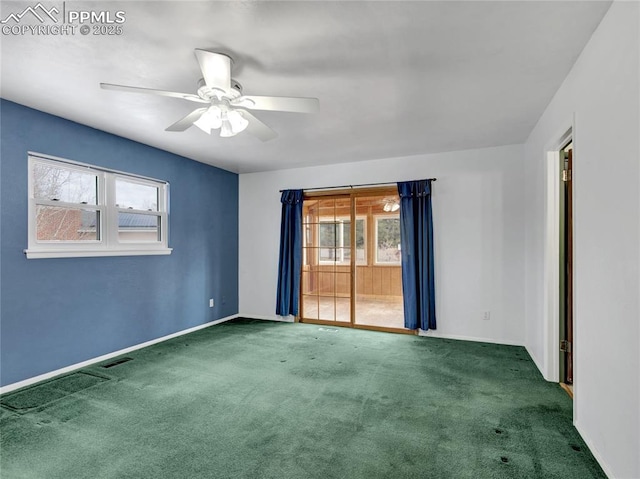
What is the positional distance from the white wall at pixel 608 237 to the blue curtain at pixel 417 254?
2217mm

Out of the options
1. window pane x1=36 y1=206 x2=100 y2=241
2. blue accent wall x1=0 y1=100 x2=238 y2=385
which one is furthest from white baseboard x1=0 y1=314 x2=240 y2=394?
window pane x1=36 y1=206 x2=100 y2=241

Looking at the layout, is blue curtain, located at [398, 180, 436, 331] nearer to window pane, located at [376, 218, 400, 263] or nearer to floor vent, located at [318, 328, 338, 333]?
window pane, located at [376, 218, 400, 263]

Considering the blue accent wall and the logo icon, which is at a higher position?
the logo icon

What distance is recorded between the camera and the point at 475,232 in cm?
453

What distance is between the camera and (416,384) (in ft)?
10.2

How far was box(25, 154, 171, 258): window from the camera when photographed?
327 centimetres

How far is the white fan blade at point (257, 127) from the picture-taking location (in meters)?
2.57

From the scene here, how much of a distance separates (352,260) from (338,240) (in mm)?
409

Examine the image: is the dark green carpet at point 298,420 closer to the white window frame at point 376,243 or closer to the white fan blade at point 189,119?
the white window frame at point 376,243

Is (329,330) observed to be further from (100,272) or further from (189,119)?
(189,119)

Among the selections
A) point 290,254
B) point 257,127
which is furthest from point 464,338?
point 257,127

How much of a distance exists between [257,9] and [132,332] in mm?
3848

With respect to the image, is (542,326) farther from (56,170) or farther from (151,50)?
(56,170)

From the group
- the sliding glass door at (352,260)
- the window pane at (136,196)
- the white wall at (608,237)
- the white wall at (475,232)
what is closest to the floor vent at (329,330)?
the sliding glass door at (352,260)
